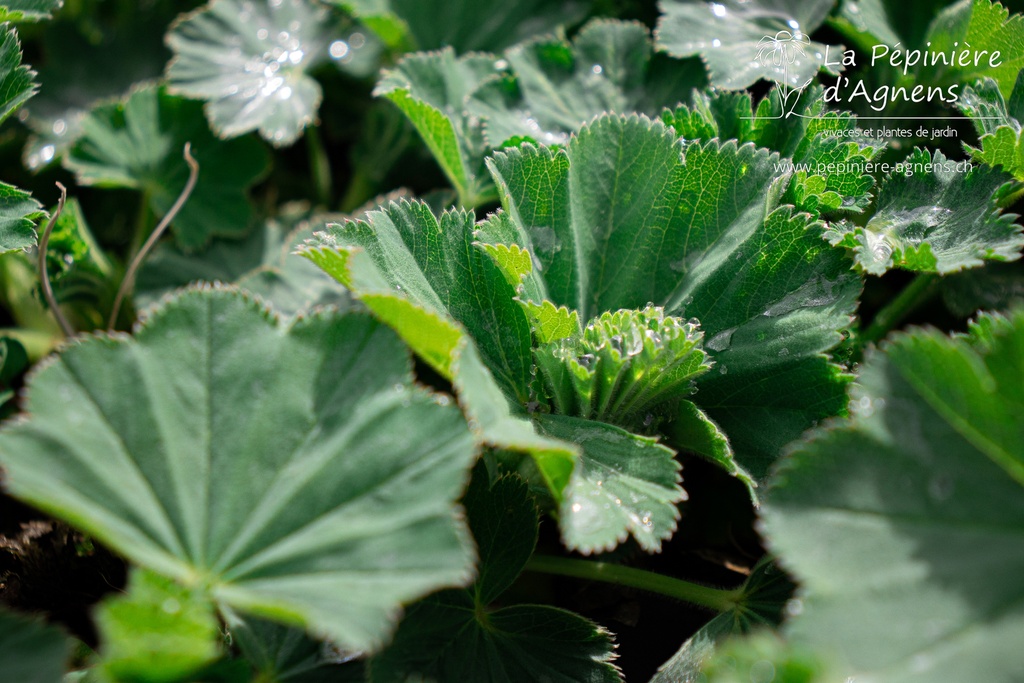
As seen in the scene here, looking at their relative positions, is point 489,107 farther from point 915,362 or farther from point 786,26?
point 915,362

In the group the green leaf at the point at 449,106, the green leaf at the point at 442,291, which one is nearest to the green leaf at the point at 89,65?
the green leaf at the point at 449,106

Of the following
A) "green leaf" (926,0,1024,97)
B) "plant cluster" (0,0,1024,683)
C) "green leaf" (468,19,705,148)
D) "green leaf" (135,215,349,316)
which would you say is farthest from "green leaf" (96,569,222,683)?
"green leaf" (926,0,1024,97)

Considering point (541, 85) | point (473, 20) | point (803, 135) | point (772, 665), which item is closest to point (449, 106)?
point (541, 85)

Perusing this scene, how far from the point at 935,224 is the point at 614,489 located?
684mm

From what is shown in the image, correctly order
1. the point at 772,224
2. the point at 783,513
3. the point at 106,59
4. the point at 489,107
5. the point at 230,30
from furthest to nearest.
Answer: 1. the point at 106,59
2. the point at 230,30
3. the point at 489,107
4. the point at 772,224
5. the point at 783,513

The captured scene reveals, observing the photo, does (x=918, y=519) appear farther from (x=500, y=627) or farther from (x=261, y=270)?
(x=261, y=270)

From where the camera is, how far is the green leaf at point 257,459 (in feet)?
2.50

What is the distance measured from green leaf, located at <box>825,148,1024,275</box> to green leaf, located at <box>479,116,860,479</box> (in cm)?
5

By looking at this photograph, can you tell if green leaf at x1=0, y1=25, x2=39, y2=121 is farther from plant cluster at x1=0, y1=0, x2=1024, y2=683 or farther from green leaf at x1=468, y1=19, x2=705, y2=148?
green leaf at x1=468, y1=19, x2=705, y2=148

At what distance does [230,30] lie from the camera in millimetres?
1805

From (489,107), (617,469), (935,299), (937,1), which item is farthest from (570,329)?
(937,1)

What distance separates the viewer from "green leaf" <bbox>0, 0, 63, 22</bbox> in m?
1.31

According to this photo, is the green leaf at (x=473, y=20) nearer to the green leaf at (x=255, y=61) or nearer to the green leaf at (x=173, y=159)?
the green leaf at (x=255, y=61)

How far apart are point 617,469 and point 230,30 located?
1451 millimetres
